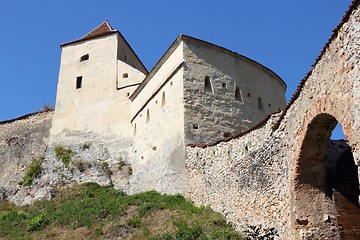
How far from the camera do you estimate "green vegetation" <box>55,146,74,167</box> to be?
24484mm

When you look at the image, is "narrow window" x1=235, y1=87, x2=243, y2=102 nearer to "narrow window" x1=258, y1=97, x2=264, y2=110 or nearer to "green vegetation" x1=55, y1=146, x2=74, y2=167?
"narrow window" x1=258, y1=97, x2=264, y2=110

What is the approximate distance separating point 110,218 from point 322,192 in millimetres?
9082

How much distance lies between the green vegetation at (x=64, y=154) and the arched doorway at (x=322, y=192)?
1613cm

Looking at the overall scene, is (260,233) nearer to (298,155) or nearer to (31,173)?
(298,155)

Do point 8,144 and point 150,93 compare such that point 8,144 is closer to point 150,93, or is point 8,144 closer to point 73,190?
point 73,190

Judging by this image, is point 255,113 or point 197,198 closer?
point 197,198

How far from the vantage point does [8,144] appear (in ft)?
92.4

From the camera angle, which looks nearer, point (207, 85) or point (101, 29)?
point (207, 85)

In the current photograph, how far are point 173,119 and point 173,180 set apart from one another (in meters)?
2.74

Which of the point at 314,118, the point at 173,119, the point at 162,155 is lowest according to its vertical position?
the point at 314,118

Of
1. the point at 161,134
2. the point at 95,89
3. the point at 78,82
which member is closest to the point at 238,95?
the point at 161,134

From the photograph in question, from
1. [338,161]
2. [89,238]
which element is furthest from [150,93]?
[338,161]

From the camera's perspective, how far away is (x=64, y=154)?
981 inches

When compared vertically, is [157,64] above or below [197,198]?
above
